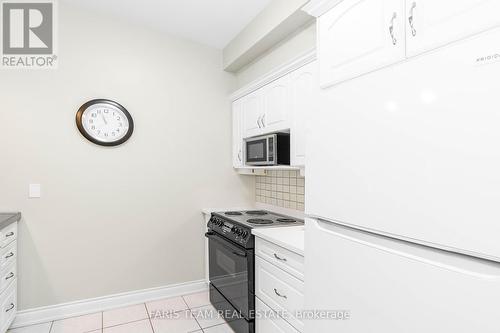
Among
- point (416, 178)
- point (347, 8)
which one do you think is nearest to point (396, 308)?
point (416, 178)

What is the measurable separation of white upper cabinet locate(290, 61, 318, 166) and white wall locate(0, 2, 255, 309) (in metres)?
1.28

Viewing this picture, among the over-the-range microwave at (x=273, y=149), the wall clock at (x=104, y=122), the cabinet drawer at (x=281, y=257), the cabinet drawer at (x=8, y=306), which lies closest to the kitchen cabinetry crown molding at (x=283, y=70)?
the over-the-range microwave at (x=273, y=149)

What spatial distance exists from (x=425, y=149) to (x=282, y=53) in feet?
6.44

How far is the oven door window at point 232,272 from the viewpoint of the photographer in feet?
7.09

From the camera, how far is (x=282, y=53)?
8.61ft

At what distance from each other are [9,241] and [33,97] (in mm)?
1213

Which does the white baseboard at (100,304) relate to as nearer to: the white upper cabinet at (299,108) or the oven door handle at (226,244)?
the oven door handle at (226,244)

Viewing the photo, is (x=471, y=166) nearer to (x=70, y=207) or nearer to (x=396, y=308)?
(x=396, y=308)

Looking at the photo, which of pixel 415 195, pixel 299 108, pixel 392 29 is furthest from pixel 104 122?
pixel 415 195

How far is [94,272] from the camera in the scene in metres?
2.77

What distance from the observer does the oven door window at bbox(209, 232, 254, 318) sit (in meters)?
2.16

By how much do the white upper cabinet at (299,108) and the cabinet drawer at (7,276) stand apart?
2270 mm

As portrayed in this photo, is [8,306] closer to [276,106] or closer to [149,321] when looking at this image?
[149,321]

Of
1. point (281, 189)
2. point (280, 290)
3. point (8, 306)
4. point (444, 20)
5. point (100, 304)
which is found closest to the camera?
point (444, 20)
